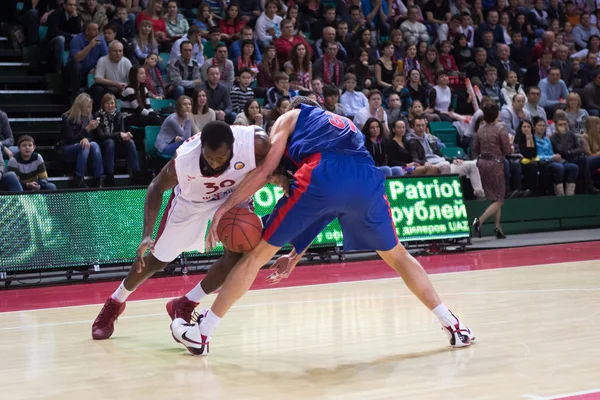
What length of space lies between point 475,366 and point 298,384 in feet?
2.97

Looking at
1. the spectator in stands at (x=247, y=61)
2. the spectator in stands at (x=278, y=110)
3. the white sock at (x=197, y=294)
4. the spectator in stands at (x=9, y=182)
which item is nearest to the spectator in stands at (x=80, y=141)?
the spectator in stands at (x=9, y=182)

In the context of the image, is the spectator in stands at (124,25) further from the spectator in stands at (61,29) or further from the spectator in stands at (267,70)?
the spectator in stands at (267,70)

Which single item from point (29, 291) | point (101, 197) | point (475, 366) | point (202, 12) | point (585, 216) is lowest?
point (585, 216)

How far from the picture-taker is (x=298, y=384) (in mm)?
4086

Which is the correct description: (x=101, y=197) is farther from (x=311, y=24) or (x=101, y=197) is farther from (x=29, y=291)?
(x=311, y=24)

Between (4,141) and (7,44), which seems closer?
(4,141)

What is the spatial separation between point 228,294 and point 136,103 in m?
7.40

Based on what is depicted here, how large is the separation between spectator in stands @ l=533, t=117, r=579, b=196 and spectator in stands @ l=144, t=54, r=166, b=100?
19.9 ft

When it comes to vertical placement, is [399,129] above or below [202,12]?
below

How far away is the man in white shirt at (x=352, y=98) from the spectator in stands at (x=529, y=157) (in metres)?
2.53

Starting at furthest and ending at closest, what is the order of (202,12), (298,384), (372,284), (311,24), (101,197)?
1. (311,24)
2. (202,12)
3. (101,197)
4. (372,284)
5. (298,384)

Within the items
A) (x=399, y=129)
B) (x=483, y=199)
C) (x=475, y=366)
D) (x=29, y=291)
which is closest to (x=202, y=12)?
(x=399, y=129)

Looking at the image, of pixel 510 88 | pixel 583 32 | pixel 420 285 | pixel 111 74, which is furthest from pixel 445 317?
pixel 583 32

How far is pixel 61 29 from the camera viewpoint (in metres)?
12.7
